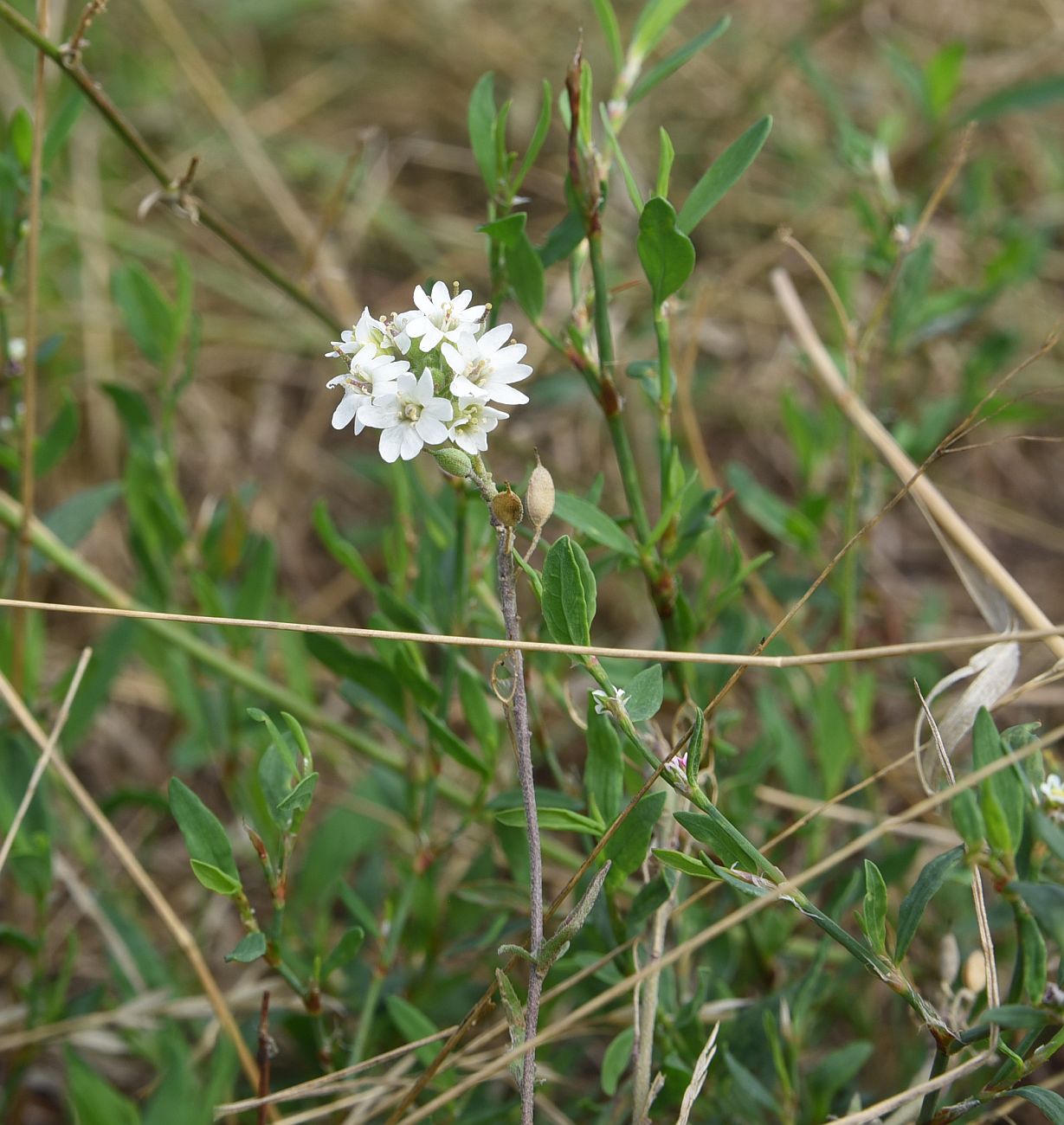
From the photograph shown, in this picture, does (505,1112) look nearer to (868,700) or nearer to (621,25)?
(868,700)

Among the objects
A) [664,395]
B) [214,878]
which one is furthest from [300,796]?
[664,395]

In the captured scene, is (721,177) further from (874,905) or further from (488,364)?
(874,905)

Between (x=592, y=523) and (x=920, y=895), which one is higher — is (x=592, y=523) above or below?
above

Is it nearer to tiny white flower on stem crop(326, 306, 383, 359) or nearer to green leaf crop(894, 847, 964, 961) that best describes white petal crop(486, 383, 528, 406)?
tiny white flower on stem crop(326, 306, 383, 359)

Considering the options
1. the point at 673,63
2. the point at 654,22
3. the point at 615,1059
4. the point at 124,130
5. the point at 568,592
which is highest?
the point at 124,130

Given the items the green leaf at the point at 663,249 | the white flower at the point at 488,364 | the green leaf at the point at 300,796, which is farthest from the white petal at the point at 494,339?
the green leaf at the point at 300,796

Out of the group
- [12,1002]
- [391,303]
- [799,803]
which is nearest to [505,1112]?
[799,803]

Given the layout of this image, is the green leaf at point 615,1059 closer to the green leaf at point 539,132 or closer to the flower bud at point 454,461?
the flower bud at point 454,461

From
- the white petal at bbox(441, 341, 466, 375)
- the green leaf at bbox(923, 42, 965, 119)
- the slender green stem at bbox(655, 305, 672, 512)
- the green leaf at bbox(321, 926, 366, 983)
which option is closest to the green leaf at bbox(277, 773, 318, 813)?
the green leaf at bbox(321, 926, 366, 983)
